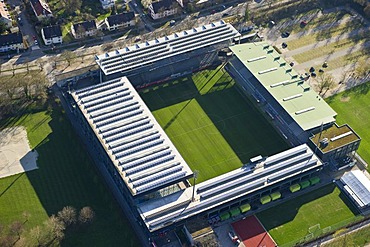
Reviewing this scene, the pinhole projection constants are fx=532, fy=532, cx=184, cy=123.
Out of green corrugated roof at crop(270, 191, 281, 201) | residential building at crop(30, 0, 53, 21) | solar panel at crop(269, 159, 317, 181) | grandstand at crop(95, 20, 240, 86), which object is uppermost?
residential building at crop(30, 0, 53, 21)

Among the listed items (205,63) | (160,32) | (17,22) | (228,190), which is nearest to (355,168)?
(228,190)

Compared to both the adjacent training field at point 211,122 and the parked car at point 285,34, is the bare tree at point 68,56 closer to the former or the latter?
the adjacent training field at point 211,122

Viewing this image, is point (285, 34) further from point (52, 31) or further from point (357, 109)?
point (52, 31)

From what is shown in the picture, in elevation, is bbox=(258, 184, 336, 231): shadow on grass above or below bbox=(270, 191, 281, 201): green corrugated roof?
below

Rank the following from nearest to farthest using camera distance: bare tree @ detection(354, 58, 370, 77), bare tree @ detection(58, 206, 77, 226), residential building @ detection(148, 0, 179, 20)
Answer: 1. bare tree @ detection(58, 206, 77, 226)
2. bare tree @ detection(354, 58, 370, 77)
3. residential building @ detection(148, 0, 179, 20)

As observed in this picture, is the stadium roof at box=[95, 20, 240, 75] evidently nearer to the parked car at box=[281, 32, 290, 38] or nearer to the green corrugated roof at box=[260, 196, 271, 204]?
the parked car at box=[281, 32, 290, 38]

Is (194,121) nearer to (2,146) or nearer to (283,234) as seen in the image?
(283,234)

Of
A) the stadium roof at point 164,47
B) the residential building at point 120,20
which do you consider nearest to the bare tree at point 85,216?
the stadium roof at point 164,47

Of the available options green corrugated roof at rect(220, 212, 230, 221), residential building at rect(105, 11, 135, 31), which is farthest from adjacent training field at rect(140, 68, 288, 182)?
residential building at rect(105, 11, 135, 31)

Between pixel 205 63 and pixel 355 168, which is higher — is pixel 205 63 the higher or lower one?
the higher one
